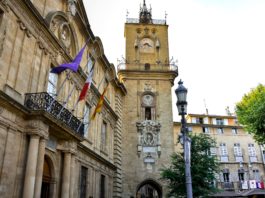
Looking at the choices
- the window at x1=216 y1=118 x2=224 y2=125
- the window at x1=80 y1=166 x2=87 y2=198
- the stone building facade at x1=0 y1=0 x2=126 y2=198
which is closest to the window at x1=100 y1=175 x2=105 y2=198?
the stone building facade at x1=0 y1=0 x2=126 y2=198

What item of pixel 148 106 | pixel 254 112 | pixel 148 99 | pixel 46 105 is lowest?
pixel 46 105

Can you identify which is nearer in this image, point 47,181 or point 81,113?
point 47,181

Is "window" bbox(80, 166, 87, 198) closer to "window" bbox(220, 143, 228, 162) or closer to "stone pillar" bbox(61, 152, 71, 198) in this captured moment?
"stone pillar" bbox(61, 152, 71, 198)

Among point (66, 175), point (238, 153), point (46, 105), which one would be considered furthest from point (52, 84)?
point (238, 153)

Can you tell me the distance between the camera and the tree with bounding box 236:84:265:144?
73.1 ft

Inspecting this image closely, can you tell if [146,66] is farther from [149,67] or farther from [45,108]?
[45,108]

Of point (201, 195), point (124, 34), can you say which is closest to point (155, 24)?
point (124, 34)

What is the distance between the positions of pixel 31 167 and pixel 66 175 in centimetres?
337

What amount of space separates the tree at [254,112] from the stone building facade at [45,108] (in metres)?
11.6

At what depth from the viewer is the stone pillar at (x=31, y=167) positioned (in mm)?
10392

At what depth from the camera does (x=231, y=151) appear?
37594mm

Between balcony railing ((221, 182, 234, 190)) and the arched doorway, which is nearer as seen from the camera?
the arched doorway

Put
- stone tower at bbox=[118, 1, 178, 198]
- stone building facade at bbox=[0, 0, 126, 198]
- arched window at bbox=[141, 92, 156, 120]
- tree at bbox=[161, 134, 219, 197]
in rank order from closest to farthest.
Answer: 1. stone building facade at bbox=[0, 0, 126, 198]
2. tree at bbox=[161, 134, 219, 197]
3. stone tower at bbox=[118, 1, 178, 198]
4. arched window at bbox=[141, 92, 156, 120]

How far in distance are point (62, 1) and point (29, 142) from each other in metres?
8.56
